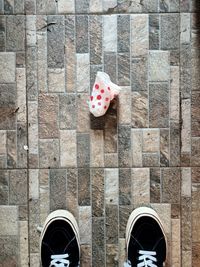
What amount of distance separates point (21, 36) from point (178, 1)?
1.48ft

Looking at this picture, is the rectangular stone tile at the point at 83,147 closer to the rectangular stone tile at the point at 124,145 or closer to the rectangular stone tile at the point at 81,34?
the rectangular stone tile at the point at 124,145

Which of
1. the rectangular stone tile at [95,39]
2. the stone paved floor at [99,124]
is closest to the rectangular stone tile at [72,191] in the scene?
the stone paved floor at [99,124]

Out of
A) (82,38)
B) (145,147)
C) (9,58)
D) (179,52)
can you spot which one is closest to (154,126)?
(145,147)

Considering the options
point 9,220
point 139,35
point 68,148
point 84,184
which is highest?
point 139,35

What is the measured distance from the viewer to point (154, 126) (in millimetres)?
1140

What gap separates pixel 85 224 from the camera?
45.4 inches

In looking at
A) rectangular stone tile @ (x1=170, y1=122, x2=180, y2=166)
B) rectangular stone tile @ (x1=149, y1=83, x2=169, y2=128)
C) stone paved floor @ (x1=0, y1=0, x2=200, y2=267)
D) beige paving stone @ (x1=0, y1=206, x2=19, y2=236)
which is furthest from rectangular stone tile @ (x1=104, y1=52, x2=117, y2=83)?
beige paving stone @ (x1=0, y1=206, x2=19, y2=236)

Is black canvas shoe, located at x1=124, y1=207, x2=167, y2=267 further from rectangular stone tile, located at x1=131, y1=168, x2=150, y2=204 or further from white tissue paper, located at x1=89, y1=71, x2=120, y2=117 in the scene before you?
white tissue paper, located at x1=89, y1=71, x2=120, y2=117

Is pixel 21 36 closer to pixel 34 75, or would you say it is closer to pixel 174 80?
pixel 34 75

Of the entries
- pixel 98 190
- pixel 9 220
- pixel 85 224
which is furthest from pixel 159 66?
pixel 9 220

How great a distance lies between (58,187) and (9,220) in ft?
0.56

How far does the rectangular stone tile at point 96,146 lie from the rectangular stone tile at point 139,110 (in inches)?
4.0

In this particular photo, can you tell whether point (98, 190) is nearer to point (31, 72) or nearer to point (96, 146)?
point (96, 146)

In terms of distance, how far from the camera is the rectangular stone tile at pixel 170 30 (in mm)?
1126
